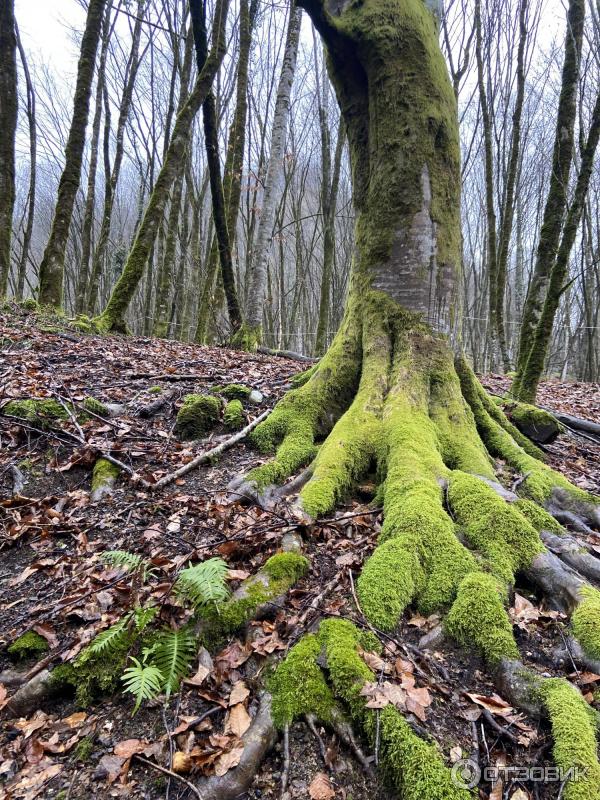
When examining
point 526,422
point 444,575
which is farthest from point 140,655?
point 526,422

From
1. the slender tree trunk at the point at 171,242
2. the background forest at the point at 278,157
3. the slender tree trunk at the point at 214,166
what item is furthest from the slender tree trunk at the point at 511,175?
the slender tree trunk at the point at 171,242

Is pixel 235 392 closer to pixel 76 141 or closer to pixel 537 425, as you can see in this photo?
pixel 537 425

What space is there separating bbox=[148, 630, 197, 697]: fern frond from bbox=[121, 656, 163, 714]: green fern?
0.14 feet

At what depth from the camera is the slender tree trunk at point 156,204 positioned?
8.59 metres

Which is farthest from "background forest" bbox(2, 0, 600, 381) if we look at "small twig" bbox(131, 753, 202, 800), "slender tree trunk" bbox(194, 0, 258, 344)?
"small twig" bbox(131, 753, 202, 800)

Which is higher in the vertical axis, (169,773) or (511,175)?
(511,175)

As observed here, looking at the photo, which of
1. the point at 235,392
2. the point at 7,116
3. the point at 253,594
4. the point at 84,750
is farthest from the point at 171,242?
the point at 84,750

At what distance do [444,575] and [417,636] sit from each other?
1.23 ft

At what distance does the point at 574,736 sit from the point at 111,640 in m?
1.95

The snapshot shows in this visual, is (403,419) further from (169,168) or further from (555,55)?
(555,55)

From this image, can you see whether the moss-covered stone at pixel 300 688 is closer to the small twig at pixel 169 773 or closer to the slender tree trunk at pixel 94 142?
the small twig at pixel 169 773

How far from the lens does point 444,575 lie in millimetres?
2395

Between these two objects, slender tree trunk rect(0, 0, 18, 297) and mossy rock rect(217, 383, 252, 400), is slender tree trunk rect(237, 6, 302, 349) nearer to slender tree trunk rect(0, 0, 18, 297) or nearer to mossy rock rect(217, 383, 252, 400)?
mossy rock rect(217, 383, 252, 400)

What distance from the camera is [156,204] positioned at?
28.6 feet
